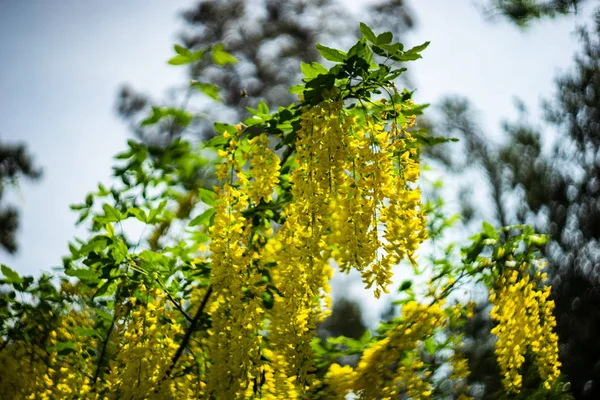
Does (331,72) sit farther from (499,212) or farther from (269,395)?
(499,212)

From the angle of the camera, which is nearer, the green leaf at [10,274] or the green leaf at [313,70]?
the green leaf at [313,70]

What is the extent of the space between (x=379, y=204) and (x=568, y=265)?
870 cm

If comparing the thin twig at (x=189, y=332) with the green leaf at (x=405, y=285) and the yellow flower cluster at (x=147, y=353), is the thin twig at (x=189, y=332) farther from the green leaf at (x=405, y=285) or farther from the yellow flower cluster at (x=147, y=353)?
the green leaf at (x=405, y=285)

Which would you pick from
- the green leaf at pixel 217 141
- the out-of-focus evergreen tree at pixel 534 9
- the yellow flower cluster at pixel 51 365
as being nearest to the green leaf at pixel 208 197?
the green leaf at pixel 217 141

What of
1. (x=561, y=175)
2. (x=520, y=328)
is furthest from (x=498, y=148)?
(x=520, y=328)

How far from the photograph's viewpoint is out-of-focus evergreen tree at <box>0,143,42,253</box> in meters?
4.41

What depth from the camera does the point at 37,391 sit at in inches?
112

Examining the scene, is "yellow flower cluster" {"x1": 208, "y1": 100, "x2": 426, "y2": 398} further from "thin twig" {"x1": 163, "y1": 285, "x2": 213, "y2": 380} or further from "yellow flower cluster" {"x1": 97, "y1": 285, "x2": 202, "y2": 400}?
"yellow flower cluster" {"x1": 97, "y1": 285, "x2": 202, "y2": 400}

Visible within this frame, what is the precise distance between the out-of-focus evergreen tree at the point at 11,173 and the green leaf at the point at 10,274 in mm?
1710

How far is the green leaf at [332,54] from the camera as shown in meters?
1.59

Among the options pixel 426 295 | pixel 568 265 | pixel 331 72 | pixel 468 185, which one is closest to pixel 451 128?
pixel 468 185

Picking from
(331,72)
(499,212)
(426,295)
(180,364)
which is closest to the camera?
(331,72)

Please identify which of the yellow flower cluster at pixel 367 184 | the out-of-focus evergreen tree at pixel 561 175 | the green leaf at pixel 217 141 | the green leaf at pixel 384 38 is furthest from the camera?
the out-of-focus evergreen tree at pixel 561 175

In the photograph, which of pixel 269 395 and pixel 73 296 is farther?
pixel 73 296
